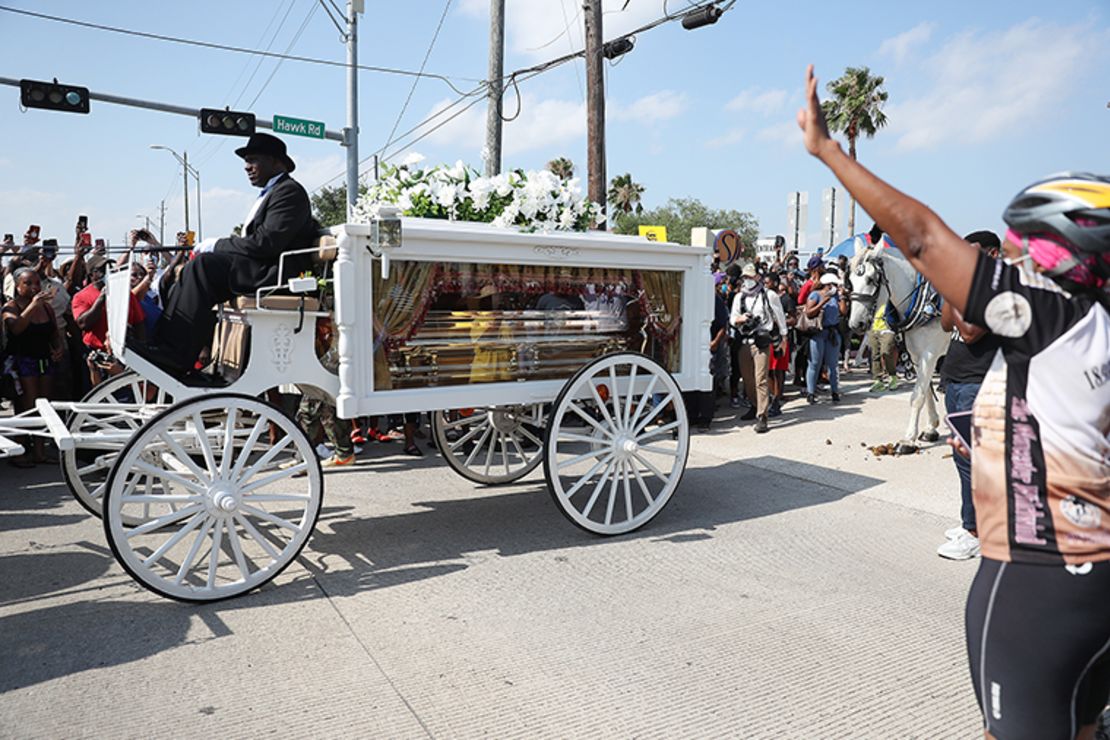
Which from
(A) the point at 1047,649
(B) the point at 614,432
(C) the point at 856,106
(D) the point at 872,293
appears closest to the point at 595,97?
(D) the point at 872,293

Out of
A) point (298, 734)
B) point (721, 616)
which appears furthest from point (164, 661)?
point (721, 616)

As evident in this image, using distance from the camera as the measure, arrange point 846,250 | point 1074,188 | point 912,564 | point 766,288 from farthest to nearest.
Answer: point 846,250, point 766,288, point 912,564, point 1074,188

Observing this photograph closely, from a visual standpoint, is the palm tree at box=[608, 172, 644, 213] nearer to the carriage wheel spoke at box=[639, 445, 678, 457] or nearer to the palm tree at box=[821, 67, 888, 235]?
the palm tree at box=[821, 67, 888, 235]

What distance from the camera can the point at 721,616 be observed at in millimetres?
4051

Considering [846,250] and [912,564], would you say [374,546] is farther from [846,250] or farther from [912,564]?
[846,250]

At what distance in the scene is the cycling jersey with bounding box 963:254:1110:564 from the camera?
1.68 m

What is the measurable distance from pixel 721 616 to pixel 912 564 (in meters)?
1.63

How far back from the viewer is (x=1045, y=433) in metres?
1.73

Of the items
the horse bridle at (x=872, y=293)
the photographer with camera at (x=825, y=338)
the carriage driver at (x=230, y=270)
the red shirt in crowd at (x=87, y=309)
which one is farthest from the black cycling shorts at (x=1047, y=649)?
the photographer with camera at (x=825, y=338)

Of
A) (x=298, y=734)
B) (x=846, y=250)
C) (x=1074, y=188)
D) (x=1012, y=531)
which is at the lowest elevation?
(x=298, y=734)

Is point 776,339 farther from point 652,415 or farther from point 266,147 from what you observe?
point 266,147

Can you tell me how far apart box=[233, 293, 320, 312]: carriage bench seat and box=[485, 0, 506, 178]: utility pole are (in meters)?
9.81

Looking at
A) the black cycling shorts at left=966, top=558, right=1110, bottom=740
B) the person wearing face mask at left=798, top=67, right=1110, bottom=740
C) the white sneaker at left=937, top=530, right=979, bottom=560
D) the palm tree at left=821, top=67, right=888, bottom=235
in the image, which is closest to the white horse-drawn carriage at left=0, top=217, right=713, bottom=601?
the white sneaker at left=937, top=530, right=979, bottom=560

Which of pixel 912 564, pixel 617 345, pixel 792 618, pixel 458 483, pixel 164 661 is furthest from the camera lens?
pixel 458 483
